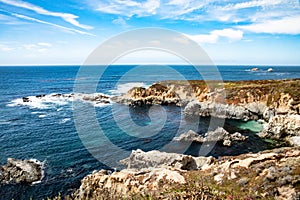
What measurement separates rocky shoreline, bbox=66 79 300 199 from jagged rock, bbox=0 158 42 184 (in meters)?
7.28

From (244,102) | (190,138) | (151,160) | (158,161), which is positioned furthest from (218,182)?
(244,102)

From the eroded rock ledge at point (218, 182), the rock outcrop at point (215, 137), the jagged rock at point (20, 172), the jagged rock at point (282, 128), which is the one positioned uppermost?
the eroded rock ledge at point (218, 182)

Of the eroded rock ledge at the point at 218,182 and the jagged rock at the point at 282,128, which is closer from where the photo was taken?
the eroded rock ledge at the point at 218,182

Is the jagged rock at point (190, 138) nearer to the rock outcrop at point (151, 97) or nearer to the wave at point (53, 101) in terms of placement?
the rock outcrop at point (151, 97)

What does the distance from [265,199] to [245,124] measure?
38020mm

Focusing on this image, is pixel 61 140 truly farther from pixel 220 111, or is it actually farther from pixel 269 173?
pixel 220 111

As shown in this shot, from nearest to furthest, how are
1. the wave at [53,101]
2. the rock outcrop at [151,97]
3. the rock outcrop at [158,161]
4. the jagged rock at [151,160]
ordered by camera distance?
the rock outcrop at [158,161]
the jagged rock at [151,160]
the wave at [53,101]
the rock outcrop at [151,97]

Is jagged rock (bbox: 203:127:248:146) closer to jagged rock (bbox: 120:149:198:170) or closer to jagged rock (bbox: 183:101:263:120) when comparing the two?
jagged rock (bbox: 120:149:198:170)

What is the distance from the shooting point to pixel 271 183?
39.4 ft

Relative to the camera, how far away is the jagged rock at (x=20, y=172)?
24.8m

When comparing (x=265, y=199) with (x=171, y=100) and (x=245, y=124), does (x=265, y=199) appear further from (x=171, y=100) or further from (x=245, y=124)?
(x=171, y=100)

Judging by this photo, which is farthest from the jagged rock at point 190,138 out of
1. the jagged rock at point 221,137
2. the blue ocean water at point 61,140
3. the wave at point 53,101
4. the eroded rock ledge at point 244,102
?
the wave at point 53,101

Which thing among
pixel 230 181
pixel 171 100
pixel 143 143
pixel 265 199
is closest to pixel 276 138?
pixel 143 143

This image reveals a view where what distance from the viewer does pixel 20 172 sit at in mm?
25547
